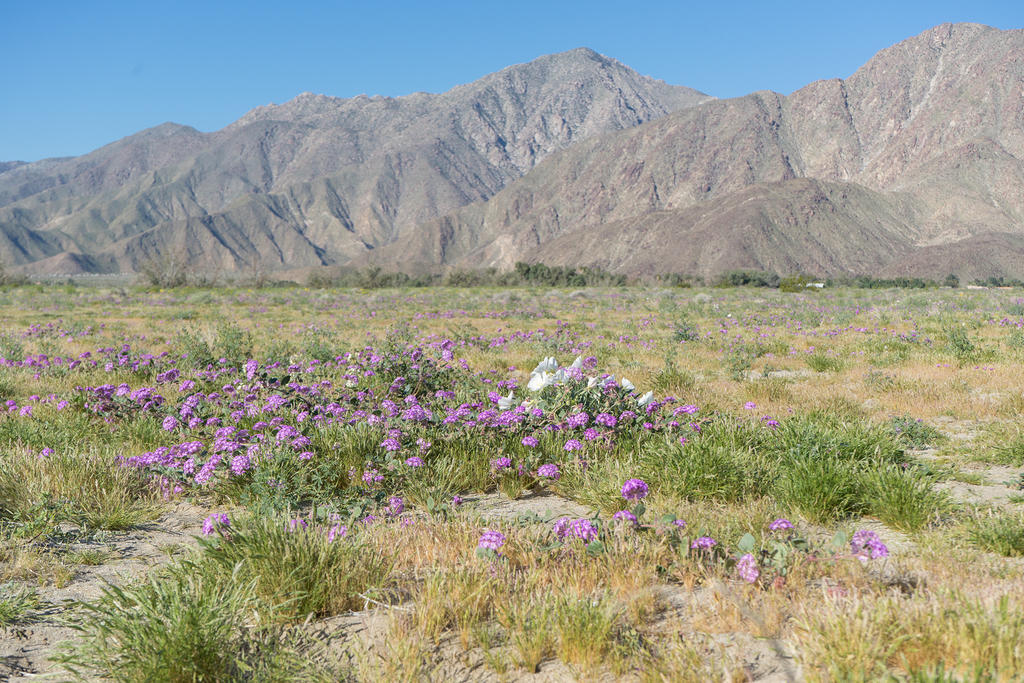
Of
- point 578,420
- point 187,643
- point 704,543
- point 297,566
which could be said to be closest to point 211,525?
point 297,566

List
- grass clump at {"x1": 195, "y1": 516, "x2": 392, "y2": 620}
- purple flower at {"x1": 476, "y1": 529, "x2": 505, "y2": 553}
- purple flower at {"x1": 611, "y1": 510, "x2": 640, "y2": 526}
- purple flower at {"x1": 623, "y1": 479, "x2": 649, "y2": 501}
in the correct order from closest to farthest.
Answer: grass clump at {"x1": 195, "y1": 516, "x2": 392, "y2": 620}, purple flower at {"x1": 476, "y1": 529, "x2": 505, "y2": 553}, purple flower at {"x1": 611, "y1": 510, "x2": 640, "y2": 526}, purple flower at {"x1": 623, "y1": 479, "x2": 649, "y2": 501}

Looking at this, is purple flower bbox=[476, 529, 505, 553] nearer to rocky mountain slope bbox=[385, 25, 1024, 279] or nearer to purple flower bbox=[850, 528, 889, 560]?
purple flower bbox=[850, 528, 889, 560]

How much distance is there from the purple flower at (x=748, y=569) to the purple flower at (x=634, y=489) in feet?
2.60

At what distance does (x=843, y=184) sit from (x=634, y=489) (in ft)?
525

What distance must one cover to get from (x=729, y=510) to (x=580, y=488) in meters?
0.99

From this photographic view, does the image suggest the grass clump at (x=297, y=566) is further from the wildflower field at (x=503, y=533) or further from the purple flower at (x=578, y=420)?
the purple flower at (x=578, y=420)

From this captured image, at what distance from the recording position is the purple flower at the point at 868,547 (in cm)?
261

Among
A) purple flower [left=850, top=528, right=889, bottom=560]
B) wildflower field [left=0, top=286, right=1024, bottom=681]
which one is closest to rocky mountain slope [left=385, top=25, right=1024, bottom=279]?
wildflower field [left=0, top=286, right=1024, bottom=681]

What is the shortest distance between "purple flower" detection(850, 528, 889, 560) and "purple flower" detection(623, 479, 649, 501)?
1.05m

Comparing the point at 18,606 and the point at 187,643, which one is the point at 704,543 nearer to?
the point at 187,643

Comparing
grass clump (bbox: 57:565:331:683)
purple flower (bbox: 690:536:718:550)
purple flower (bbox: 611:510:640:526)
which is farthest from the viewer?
purple flower (bbox: 611:510:640:526)

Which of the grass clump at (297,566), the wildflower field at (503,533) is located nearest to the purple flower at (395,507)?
the wildflower field at (503,533)

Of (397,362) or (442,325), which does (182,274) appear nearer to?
(442,325)

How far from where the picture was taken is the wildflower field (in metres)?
2.28
